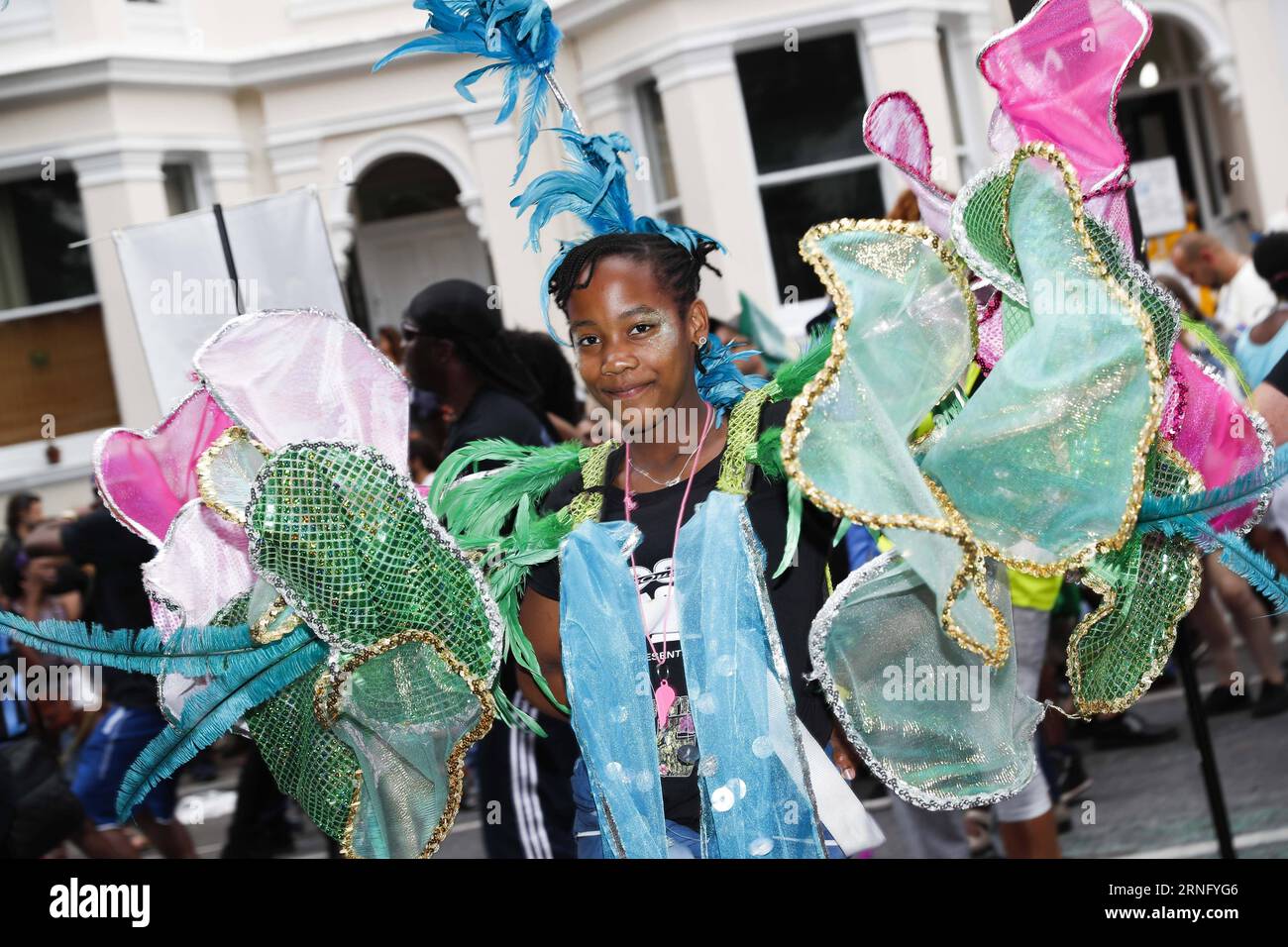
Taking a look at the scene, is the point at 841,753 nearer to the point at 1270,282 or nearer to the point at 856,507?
the point at 856,507

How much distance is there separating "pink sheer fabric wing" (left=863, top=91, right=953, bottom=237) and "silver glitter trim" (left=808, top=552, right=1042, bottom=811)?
628mm

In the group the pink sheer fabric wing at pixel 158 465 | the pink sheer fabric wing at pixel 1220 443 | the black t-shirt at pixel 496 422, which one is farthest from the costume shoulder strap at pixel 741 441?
the black t-shirt at pixel 496 422

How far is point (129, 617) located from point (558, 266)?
334 cm

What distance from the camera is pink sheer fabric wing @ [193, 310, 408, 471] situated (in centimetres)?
247

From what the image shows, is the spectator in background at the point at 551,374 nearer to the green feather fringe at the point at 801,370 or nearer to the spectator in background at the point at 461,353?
the spectator in background at the point at 461,353

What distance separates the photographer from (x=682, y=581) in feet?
7.30

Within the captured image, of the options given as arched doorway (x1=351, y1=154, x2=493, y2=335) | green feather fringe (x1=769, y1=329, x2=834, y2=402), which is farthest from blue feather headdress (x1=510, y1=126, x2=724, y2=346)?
arched doorway (x1=351, y1=154, x2=493, y2=335)

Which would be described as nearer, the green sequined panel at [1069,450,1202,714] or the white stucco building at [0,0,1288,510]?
the green sequined panel at [1069,450,1202,714]

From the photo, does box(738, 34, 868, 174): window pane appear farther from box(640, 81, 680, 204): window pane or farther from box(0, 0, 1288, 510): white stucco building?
box(640, 81, 680, 204): window pane

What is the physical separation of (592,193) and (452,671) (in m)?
0.83

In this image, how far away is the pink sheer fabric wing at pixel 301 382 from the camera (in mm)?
Answer: 2467

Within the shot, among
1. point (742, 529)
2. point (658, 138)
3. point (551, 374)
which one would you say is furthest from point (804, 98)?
point (742, 529)

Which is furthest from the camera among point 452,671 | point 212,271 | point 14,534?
point 14,534
